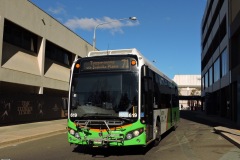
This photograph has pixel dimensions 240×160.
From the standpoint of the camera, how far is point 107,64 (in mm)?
11016

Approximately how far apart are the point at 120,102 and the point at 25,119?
54.2ft

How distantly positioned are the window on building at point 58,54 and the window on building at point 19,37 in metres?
2.94

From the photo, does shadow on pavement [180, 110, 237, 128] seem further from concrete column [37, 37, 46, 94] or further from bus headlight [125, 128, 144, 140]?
bus headlight [125, 128, 144, 140]

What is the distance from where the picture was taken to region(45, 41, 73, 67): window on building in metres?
31.6

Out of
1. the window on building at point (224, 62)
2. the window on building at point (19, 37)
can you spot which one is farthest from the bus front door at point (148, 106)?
the window on building at point (224, 62)

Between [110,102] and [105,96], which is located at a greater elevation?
[105,96]

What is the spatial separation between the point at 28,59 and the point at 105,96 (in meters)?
17.8

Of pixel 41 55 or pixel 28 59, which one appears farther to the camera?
pixel 41 55

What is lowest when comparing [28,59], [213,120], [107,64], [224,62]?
[213,120]

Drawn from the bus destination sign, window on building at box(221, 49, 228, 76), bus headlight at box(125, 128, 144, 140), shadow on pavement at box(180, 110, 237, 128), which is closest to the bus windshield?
the bus destination sign

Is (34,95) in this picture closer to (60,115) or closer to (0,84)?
(0,84)

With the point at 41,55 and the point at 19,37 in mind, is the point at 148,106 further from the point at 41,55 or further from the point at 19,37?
the point at 41,55

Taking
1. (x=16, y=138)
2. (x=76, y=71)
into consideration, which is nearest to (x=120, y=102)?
(x=76, y=71)

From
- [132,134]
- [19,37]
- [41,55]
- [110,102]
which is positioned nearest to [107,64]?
[110,102]
